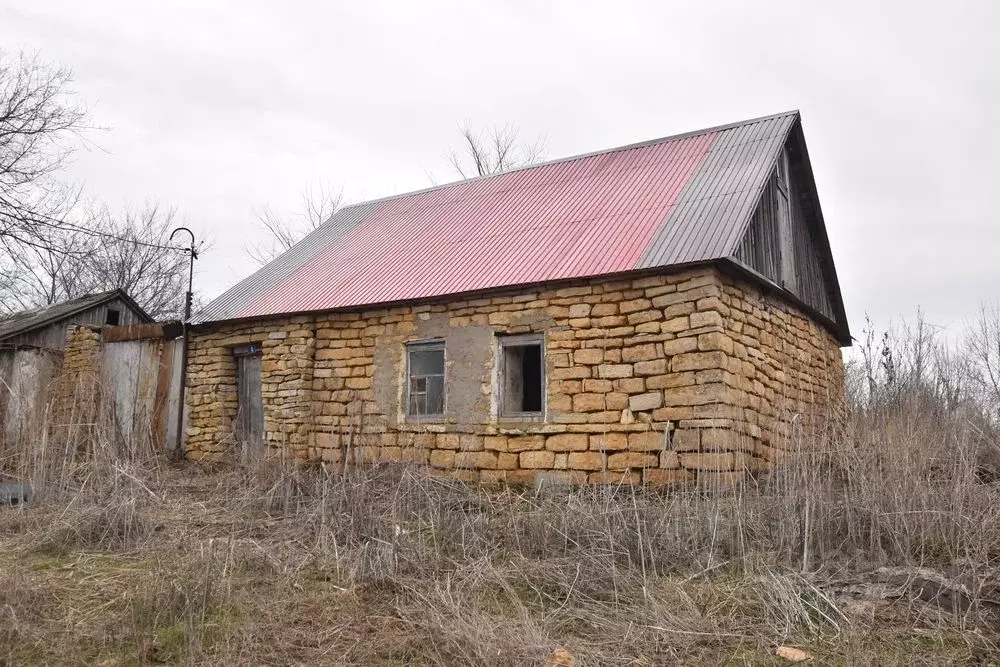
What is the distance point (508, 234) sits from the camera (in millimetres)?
10977

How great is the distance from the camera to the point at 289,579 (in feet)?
17.5

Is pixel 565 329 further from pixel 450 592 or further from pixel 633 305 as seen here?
pixel 450 592

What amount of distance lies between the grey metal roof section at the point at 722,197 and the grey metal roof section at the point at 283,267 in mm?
6552

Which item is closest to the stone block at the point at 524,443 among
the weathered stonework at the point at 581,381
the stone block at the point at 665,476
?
the weathered stonework at the point at 581,381

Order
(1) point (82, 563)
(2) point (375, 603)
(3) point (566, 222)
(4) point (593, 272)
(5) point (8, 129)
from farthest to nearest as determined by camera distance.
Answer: (5) point (8, 129), (3) point (566, 222), (4) point (593, 272), (1) point (82, 563), (2) point (375, 603)

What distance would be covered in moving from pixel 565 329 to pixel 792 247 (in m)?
4.13

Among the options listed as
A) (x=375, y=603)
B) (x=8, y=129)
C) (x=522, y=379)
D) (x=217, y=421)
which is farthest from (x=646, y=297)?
(x=8, y=129)

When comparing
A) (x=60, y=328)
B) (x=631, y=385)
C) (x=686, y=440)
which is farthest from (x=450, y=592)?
(x=60, y=328)

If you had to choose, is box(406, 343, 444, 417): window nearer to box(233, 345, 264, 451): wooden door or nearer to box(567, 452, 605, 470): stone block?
box(567, 452, 605, 470): stone block

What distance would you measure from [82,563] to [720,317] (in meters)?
6.28

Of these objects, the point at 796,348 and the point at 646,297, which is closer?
the point at 646,297

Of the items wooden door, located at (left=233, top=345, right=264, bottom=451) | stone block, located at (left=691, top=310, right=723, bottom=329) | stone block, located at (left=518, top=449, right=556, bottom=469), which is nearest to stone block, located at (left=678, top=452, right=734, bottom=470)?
stone block, located at (left=691, top=310, right=723, bottom=329)

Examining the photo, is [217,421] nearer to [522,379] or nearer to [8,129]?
[522,379]

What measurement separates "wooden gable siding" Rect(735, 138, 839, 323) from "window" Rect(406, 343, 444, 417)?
397 cm
